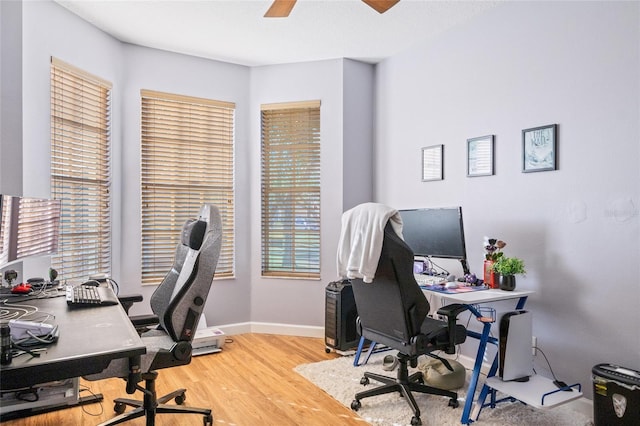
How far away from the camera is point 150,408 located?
2164 millimetres

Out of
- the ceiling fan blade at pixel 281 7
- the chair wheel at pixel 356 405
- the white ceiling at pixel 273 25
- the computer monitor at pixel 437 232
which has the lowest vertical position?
the chair wheel at pixel 356 405

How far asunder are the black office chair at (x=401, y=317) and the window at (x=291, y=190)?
5.31ft

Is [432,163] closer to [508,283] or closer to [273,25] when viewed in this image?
[508,283]

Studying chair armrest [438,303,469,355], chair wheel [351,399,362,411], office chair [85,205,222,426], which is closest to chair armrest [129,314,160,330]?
office chair [85,205,222,426]

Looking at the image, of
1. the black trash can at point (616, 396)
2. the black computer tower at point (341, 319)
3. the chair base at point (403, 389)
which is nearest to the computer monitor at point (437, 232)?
the black computer tower at point (341, 319)

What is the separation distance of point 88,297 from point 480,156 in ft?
9.07

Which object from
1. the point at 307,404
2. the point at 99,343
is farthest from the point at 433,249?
the point at 99,343

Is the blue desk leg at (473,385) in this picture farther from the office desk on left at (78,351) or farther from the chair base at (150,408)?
the office desk on left at (78,351)

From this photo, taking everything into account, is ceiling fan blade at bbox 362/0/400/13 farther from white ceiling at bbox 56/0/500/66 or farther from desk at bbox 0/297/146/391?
desk at bbox 0/297/146/391

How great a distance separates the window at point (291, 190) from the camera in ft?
13.8

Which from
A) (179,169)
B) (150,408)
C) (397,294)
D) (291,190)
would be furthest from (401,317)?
(179,169)

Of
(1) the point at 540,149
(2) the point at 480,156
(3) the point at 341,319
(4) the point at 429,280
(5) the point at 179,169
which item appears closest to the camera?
(1) the point at 540,149

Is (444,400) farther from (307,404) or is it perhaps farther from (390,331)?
(307,404)

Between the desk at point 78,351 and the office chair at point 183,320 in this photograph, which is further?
the office chair at point 183,320
